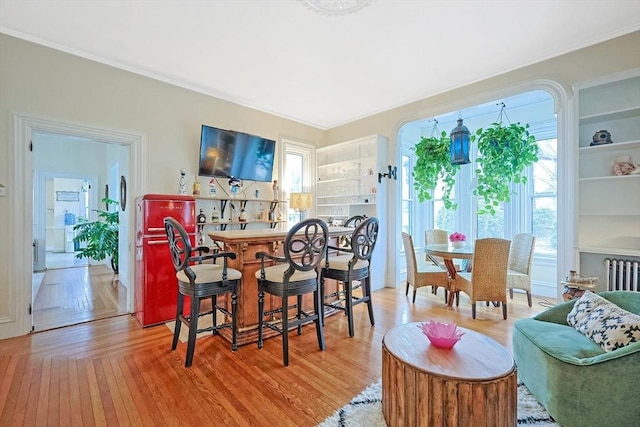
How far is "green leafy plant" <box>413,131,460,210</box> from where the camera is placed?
489 cm

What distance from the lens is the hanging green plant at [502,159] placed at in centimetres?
414

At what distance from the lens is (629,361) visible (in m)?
1.49

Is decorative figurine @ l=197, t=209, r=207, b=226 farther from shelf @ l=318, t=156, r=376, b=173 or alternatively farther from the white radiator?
the white radiator

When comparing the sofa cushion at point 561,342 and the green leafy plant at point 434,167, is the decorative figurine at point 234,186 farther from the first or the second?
the sofa cushion at point 561,342

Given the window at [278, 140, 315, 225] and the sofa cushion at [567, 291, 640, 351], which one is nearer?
the sofa cushion at [567, 291, 640, 351]

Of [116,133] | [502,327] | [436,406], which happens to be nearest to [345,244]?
[502,327]

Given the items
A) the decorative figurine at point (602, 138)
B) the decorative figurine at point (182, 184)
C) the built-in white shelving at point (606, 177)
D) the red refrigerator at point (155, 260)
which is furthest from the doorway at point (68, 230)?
the decorative figurine at point (602, 138)

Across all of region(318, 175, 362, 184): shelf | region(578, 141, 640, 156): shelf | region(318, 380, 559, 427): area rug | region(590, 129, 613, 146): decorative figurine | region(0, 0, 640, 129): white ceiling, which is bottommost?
region(318, 380, 559, 427): area rug

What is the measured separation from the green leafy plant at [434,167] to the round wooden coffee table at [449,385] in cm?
377

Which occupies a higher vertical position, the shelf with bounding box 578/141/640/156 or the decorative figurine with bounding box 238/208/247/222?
the shelf with bounding box 578/141/640/156

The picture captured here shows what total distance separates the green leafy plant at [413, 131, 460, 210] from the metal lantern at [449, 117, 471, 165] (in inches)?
44.4

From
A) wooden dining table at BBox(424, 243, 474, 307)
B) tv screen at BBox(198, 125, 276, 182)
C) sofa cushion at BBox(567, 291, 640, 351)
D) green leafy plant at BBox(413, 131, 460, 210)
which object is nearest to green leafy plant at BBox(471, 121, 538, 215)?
green leafy plant at BBox(413, 131, 460, 210)

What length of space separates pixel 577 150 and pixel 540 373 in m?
2.42

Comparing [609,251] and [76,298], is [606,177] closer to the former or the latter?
[609,251]
